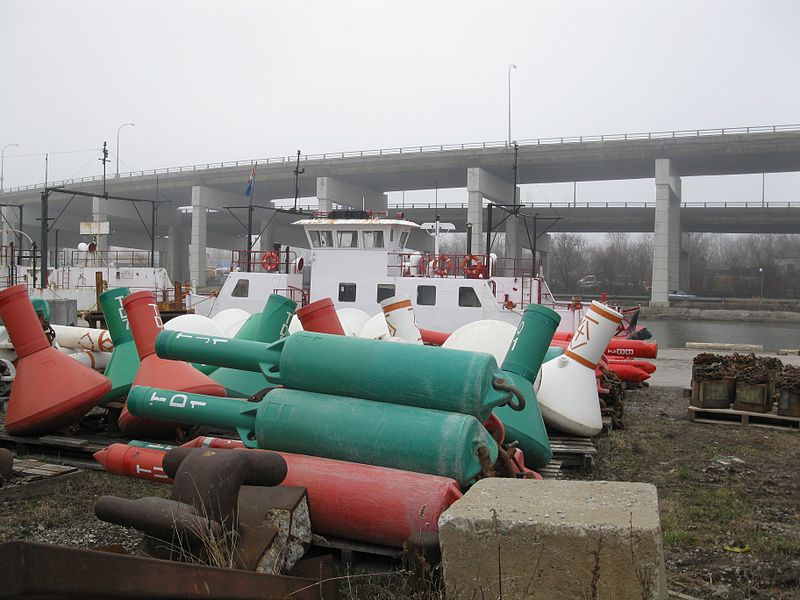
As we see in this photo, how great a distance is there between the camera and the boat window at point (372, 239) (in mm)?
17375

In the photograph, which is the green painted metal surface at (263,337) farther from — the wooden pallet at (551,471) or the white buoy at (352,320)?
the white buoy at (352,320)

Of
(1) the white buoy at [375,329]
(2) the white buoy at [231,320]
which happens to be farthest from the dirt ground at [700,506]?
(2) the white buoy at [231,320]

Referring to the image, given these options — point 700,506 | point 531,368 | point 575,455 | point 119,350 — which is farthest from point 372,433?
point 119,350

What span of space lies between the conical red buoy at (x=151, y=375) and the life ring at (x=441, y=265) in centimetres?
1044

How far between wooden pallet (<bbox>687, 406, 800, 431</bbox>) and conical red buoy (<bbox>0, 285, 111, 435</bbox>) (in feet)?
24.6

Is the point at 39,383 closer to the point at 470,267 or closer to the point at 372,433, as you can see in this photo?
the point at 372,433

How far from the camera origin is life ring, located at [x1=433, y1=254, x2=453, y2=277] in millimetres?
17625

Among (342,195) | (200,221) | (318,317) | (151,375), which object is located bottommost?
(151,375)

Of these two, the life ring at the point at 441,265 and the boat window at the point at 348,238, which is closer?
the boat window at the point at 348,238

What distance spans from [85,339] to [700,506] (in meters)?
8.35

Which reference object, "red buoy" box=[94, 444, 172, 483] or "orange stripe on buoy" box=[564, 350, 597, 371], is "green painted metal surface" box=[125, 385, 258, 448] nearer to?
"red buoy" box=[94, 444, 172, 483]

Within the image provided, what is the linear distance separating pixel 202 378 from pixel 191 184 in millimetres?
51408

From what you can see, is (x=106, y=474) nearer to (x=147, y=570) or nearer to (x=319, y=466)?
(x=319, y=466)

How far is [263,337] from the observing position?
8.28 metres
